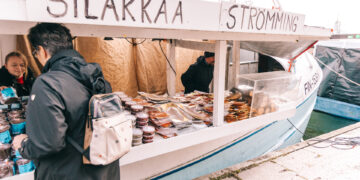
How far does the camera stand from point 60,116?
1339mm

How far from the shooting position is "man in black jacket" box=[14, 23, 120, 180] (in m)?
1.33

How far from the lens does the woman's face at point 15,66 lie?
345cm

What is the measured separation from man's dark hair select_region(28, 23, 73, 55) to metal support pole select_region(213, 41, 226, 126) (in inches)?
59.9

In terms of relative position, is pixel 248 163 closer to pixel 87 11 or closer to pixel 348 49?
pixel 87 11

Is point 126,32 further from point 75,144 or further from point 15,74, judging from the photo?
point 15,74

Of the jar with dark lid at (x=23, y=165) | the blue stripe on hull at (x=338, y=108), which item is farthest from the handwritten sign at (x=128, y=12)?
the blue stripe on hull at (x=338, y=108)

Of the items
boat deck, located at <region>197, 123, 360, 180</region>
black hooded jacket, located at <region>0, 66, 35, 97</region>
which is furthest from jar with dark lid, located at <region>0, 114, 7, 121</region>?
boat deck, located at <region>197, 123, 360, 180</region>

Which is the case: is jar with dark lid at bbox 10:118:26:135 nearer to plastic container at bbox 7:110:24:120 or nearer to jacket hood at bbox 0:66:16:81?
plastic container at bbox 7:110:24:120

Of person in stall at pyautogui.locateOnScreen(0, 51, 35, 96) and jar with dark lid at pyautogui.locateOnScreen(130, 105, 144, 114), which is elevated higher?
person in stall at pyautogui.locateOnScreen(0, 51, 35, 96)

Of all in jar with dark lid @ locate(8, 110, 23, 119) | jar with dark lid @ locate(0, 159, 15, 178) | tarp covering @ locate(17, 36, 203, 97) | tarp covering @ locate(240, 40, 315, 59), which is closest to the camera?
jar with dark lid @ locate(0, 159, 15, 178)

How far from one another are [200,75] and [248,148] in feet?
5.30

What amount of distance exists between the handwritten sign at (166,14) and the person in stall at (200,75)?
215 cm

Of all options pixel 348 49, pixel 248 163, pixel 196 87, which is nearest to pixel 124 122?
pixel 248 163

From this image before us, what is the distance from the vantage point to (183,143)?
2.50 metres
